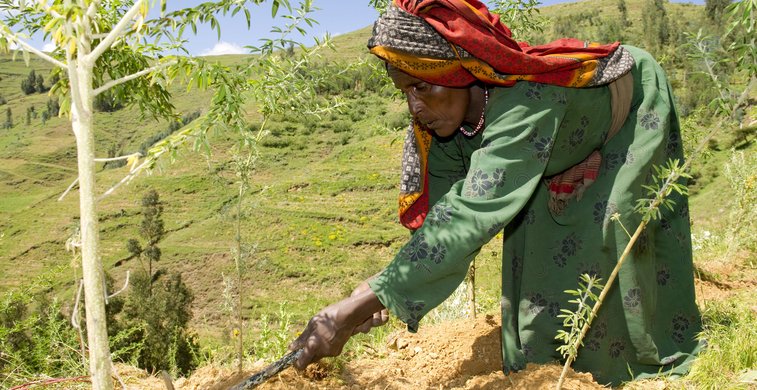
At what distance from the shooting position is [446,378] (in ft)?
8.18

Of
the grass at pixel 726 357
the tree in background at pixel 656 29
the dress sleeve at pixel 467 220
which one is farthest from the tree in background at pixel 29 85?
the grass at pixel 726 357

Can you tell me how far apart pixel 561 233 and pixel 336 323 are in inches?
43.2

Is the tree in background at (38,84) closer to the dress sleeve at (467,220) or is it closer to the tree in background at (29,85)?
the tree in background at (29,85)

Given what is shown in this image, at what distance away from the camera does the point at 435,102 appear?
1.95 metres

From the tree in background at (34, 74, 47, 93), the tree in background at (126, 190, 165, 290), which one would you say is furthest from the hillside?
the tree in background at (34, 74, 47, 93)

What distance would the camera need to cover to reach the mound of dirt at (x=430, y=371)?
7.11 feet

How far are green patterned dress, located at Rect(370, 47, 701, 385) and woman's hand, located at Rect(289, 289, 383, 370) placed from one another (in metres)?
0.06

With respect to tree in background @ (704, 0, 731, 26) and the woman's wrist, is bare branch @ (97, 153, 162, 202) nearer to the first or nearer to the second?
the woman's wrist

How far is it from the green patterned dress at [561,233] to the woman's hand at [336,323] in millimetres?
63

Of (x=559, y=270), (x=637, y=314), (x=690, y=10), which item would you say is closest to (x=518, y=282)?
(x=559, y=270)

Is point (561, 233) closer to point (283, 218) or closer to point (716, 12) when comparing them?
point (283, 218)

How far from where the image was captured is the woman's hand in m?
1.70

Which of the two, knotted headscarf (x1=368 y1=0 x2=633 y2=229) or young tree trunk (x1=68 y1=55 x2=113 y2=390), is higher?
knotted headscarf (x1=368 y1=0 x2=633 y2=229)

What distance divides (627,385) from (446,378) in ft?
2.48
